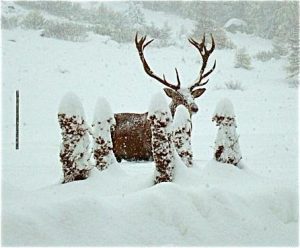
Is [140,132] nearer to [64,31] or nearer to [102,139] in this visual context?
[102,139]

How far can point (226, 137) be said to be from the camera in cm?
589

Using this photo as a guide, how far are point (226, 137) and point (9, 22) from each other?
71.1ft

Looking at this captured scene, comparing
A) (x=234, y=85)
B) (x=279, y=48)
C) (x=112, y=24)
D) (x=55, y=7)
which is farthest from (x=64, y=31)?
(x=279, y=48)

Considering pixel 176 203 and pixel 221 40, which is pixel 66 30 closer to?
pixel 221 40

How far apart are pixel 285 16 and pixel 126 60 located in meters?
10.8

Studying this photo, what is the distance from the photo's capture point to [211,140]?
11633mm

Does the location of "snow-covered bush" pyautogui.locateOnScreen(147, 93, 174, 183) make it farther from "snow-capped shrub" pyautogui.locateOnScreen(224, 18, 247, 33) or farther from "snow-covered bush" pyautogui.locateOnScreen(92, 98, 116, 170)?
"snow-capped shrub" pyautogui.locateOnScreen(224, 18, 247, 33)

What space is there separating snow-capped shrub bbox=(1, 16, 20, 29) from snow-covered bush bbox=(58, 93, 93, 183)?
20552 millimetres

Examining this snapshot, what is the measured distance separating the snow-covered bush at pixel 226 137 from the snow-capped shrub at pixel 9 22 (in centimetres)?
2077

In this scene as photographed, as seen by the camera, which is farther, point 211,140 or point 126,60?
point 126,60

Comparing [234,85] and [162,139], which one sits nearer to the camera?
[162,139]

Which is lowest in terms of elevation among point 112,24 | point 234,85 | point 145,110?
point 145,110

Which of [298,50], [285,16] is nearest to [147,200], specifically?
[298,50]

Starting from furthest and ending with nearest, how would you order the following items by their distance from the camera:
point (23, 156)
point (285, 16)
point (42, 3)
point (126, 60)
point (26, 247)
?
point (42, 3), point (285, 16), point (126, 60), point (23, 156), point (26, 247)
